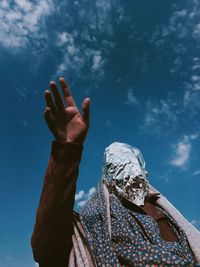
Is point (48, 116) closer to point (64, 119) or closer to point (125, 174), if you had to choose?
point (64, 119)

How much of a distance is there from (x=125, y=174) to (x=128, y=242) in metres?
1.01

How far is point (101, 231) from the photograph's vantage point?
2639mm

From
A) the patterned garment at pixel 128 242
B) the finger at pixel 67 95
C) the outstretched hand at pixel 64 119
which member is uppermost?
the finger at pixel 67 95

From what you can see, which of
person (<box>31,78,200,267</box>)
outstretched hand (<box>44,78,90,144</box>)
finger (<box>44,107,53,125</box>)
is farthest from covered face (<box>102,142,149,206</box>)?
finger (<box>44,107,53,125</box>)

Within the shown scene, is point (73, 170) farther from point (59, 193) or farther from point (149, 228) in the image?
point (149, 228)

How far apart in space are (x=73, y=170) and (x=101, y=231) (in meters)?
0.79

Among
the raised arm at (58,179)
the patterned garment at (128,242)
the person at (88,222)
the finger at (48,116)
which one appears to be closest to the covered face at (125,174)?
the person at (88,222)

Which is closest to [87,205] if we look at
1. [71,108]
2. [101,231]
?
[101,231]

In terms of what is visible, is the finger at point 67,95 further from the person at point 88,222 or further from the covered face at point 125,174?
the covered face at point 125,174

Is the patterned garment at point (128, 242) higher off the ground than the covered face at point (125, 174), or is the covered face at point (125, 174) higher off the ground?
the covered face at point (125, 174)

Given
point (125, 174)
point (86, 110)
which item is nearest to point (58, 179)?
point (86, 110)

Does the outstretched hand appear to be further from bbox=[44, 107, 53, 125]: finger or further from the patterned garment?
the patterned garment

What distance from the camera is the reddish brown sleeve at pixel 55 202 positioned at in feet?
6.88

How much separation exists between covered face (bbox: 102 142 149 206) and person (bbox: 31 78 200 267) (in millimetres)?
12
